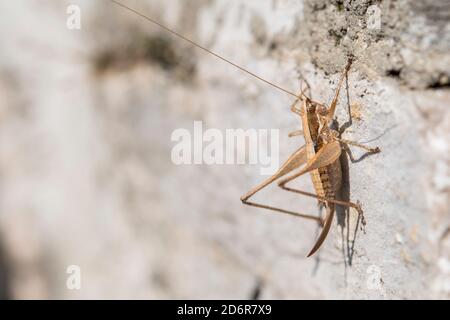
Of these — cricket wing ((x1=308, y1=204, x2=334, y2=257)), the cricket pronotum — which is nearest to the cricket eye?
the cricket pronotum

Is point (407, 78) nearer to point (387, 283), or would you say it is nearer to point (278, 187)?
point (387, 283)

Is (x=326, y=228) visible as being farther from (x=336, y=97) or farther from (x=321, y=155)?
(x=336, y=97)

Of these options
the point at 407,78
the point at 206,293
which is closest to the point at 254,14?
the point at 407,78

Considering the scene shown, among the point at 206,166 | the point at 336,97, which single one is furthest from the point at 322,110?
the point at 206,166

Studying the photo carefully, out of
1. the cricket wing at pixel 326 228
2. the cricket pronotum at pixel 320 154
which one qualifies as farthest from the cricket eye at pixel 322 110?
the cricket wing at pixel 326 228

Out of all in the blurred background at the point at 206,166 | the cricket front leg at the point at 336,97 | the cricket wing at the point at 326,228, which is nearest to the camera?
the blurred background at the point at 206,166

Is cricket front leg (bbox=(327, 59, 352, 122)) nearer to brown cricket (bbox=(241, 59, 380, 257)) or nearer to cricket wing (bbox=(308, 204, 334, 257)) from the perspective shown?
brown cricket (bbox=(241, 59, 380, 257))

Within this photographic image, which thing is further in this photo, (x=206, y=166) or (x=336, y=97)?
(x=206, y=166)

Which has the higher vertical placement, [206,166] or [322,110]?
[322,110]

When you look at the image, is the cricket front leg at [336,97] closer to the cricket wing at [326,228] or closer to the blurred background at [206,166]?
the blurred background at [206,166]
